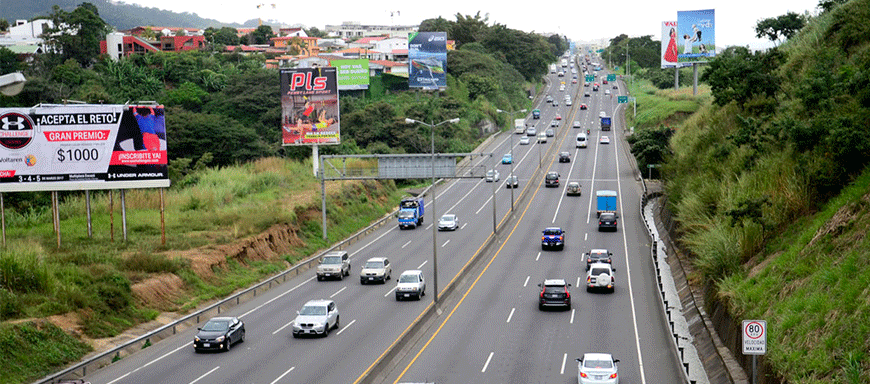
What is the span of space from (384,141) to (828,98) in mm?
67629

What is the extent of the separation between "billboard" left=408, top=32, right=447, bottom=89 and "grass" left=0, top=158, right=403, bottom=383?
3909 cm

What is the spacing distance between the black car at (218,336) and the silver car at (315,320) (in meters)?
2.57

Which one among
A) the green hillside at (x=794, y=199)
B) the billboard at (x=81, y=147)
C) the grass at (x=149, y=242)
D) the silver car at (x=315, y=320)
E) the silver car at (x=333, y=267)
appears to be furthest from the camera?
the silver car at (x=333, y=267)

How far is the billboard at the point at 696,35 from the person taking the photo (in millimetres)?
95000

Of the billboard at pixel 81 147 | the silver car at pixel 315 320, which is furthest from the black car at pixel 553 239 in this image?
the billboard at pixel 81 147

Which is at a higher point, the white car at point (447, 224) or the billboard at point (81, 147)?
the billboard at point (81, 147)

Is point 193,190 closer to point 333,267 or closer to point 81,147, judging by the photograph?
point 333,267

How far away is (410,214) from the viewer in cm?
6825

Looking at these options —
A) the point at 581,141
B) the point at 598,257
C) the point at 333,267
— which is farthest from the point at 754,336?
the point at 581,141

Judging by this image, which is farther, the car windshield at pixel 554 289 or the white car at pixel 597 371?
the car windshield at pixel 554 289

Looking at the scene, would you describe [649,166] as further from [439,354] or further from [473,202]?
[439,354]

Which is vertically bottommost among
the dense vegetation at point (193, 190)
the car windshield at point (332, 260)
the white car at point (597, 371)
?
the car windshield at point (332, 260)

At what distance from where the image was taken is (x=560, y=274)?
50.1 meters

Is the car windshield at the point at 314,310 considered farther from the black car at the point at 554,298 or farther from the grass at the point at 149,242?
the black car at the point at 554,298
